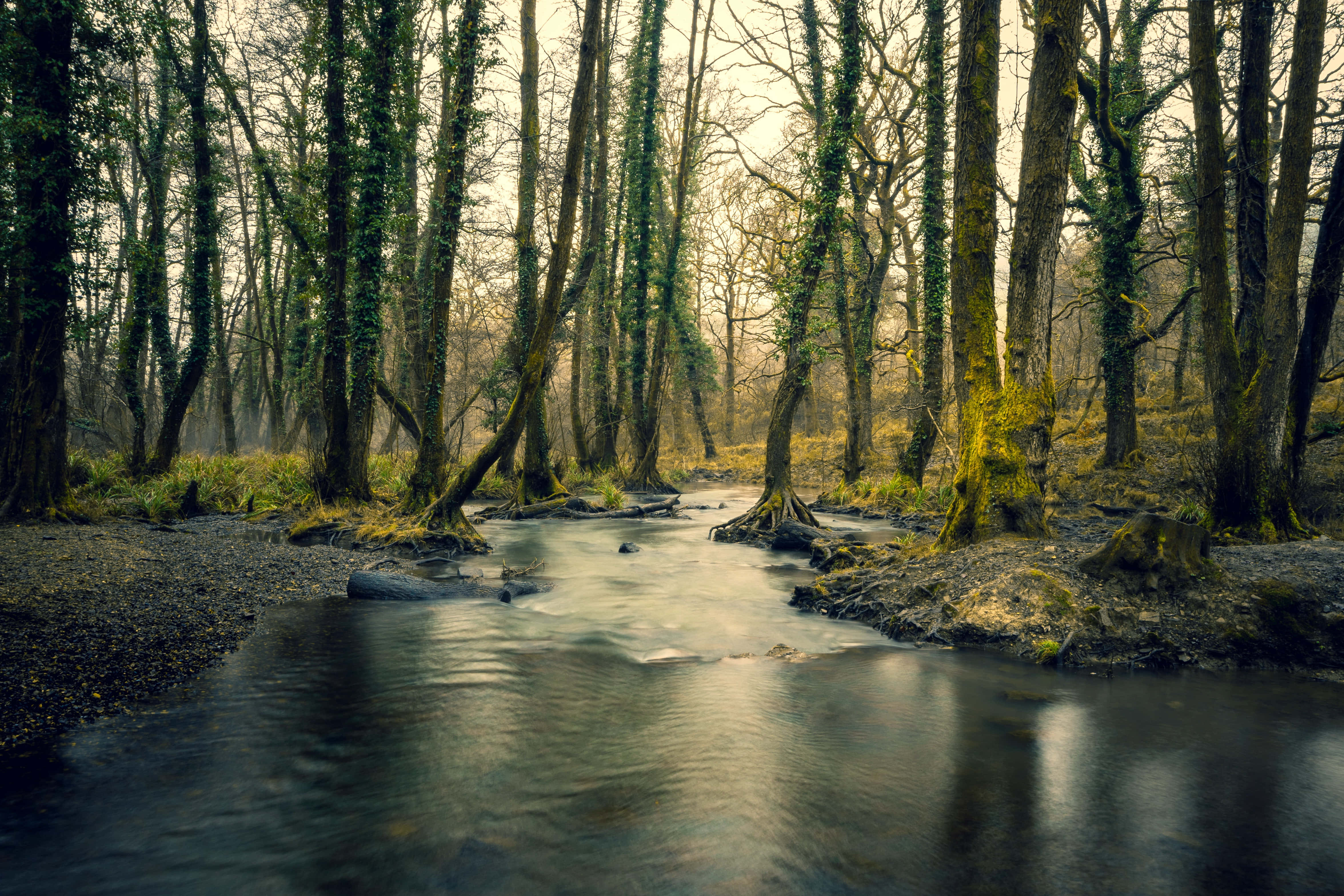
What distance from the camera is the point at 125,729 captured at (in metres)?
4.23

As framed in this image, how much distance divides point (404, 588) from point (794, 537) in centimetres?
715

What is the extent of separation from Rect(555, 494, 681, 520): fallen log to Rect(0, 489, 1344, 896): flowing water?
1028 cm

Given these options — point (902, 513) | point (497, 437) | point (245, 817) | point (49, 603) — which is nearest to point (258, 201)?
point (497, 437)

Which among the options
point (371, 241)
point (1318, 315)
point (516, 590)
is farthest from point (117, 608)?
point (1318, 315)

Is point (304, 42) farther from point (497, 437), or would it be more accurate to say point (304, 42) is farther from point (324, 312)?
point (497, 437)

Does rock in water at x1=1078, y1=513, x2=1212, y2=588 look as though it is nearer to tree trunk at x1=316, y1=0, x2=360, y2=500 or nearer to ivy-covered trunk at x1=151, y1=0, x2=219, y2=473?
tree trunk at x1=316, y1=0, x2=360, y2=500

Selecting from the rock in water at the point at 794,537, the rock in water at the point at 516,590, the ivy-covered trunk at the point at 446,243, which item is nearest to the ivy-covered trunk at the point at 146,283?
the ivy-covered trunk at the point at 446,243

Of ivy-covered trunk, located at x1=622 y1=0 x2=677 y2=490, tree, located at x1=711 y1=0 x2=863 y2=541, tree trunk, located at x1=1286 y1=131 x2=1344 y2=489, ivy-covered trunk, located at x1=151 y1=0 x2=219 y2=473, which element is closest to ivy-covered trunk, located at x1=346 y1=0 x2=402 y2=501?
ivy-covered trunk, located at x1=151 y1=0 x2=219 y2=473

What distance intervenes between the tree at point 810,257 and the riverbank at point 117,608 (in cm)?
800

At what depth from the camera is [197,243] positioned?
1625cm

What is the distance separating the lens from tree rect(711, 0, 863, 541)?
42.9 feet

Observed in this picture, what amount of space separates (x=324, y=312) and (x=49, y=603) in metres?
8.67

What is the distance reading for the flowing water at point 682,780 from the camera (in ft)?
10.4

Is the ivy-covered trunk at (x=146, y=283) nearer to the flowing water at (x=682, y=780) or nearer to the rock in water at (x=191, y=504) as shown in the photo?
the rock in water at (x=191, y=504)
